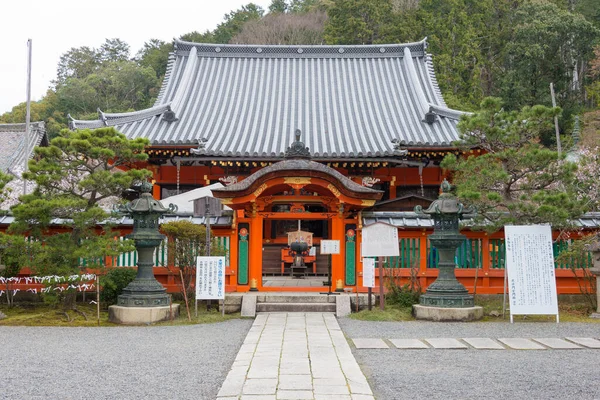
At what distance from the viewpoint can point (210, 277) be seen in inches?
386

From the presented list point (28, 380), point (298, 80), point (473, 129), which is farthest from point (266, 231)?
point (28, 380)

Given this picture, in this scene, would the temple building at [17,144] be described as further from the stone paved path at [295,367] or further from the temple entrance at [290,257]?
the stone paved path at [295,367]

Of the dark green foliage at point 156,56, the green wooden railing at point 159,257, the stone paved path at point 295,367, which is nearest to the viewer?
the stone paved path at point 295,367

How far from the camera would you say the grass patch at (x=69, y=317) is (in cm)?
938

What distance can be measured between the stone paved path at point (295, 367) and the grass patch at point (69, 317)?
4.79ft

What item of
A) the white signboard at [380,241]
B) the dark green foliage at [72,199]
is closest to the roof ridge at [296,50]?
the dark green foliage at [72,199]

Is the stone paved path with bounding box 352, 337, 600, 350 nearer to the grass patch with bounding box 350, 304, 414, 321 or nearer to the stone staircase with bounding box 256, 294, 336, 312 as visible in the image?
the grass patch with bounding box 350, 304, 414, 321

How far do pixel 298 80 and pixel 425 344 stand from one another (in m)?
14.5

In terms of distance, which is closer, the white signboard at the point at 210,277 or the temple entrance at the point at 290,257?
the white signboard at the point at 210,277

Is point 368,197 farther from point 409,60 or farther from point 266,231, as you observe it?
point 409,60

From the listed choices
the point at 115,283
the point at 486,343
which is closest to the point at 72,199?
the point at 115,283

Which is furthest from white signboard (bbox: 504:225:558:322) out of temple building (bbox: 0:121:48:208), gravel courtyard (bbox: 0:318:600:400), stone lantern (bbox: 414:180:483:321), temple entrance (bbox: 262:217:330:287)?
temple building (bbox: 0:121:48:208)

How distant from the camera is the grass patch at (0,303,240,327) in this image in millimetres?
9375

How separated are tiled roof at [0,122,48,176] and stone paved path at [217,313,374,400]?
21575 mm
